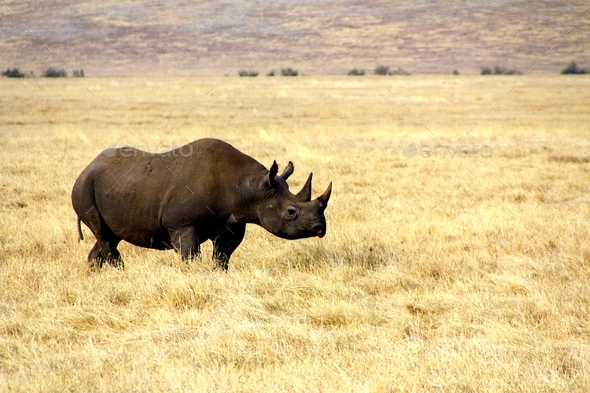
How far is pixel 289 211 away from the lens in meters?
7.64

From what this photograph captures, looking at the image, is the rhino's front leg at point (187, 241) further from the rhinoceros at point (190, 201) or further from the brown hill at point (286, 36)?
the brown hill at point (286, 36)

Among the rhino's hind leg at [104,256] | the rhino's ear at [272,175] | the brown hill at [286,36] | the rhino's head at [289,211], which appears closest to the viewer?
the rhino's ear at [272,175]

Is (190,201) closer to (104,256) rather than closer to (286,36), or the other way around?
(104,256)

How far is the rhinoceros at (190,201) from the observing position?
7.66m

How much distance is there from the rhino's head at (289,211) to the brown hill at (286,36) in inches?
3242

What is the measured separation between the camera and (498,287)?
7582mm

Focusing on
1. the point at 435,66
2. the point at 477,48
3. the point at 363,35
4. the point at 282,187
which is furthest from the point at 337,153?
the point at 363,35

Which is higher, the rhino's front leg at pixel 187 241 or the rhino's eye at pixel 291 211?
the rhino's eye at pixel 291 211

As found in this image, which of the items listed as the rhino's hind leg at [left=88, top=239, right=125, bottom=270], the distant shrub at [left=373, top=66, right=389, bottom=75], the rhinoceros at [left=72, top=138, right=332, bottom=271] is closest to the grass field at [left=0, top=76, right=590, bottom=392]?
the rhino's hind leg at [left=88, top=239, right=125, bottom=270]

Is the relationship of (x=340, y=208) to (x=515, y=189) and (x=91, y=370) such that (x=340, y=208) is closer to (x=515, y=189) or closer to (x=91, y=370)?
(x=515, y=189)

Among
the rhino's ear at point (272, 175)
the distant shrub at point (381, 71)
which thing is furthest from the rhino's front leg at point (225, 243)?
the distant shrub at point (381, 71)

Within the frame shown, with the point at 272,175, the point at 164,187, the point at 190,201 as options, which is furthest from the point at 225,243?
the point at 272,175

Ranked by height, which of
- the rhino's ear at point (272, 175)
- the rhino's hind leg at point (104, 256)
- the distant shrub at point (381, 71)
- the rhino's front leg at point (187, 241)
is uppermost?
the rhino's ear at point (272, 175)

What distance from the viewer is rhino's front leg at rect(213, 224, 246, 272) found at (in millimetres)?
8039
